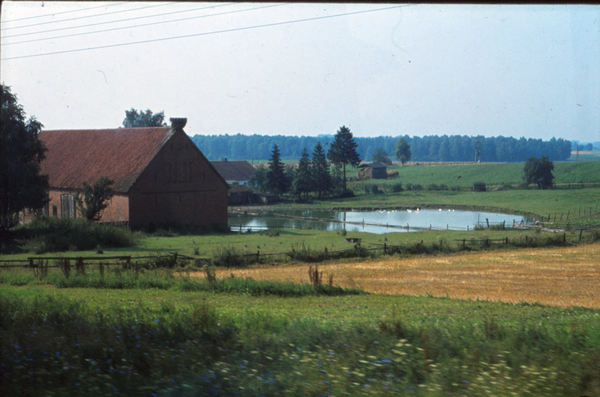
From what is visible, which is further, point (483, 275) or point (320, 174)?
point (320, 174)

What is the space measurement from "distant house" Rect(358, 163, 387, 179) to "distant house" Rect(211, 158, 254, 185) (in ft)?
80.7

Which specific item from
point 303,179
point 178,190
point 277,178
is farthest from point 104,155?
point 303,179

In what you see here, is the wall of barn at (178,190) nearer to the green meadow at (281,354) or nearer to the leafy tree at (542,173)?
the green meadow at (281,354)

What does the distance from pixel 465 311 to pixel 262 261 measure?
14.6m

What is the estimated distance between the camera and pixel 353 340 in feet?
20.6

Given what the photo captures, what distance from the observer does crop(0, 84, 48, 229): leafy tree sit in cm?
2819

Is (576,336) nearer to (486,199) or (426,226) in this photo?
(426,226)

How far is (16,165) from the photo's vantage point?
1125 inches

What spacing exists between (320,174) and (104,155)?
149 ft

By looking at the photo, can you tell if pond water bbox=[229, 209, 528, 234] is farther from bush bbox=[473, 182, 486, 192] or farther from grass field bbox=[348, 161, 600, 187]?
grass field bbox=[348, 161, 600, 187]

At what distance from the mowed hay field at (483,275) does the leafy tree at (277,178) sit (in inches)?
2205

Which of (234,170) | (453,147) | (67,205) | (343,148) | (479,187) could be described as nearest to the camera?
(67,205)

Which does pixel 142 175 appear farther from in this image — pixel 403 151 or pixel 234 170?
pixel 403 151

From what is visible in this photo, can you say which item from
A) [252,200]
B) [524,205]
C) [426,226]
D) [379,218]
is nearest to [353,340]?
[426,226]
